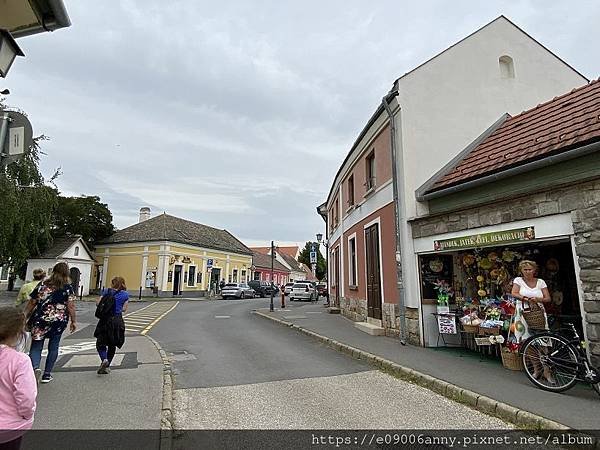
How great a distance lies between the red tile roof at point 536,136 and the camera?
6.49m

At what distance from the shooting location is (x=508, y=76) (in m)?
10.8

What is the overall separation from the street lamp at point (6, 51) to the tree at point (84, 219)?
3836 centimetres

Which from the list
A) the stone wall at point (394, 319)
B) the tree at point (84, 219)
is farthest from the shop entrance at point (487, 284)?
the tree at point (84, 219)

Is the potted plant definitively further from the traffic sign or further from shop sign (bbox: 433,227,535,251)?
the traffic sign

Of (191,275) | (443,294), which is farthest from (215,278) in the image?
(443,294)

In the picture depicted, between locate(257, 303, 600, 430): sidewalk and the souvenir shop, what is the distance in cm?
48

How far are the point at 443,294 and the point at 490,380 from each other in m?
2.91

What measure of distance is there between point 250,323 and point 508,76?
11431 mm

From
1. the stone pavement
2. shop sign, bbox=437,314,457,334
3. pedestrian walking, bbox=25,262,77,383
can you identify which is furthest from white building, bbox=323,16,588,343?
pedestrian walking, bbox=25,262,77,383

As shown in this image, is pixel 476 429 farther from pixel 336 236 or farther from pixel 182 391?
pixel 336 236

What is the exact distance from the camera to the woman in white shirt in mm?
6020

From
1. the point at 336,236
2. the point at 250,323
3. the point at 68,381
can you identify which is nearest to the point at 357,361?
the point at 68,381

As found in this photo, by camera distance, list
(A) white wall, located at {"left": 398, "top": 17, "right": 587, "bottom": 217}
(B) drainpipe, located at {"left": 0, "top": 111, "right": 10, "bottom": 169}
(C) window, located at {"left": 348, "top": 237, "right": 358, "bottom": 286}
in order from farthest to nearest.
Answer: (C) window, located at {"left": 348, "top": 237, "right": 358, "bottom": 286}
(A) white wall, located at {"left": 398, "top": 17, "right": 587, "bottom": 217}
(B) drainpipe, located at {"left": 0, "top": 111, "right": 10, "bottom": 169}

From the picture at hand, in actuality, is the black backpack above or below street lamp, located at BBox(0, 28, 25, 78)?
below
